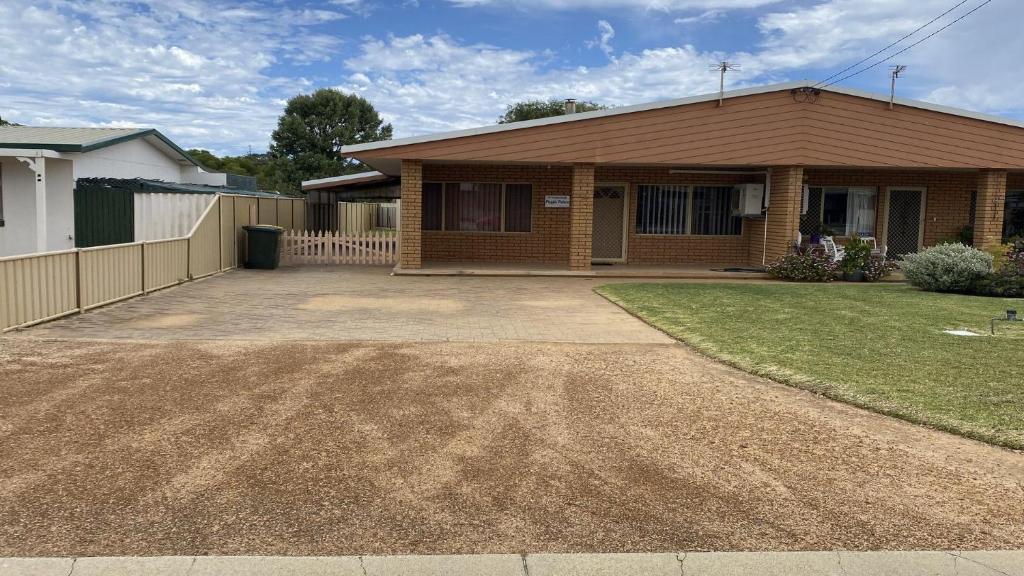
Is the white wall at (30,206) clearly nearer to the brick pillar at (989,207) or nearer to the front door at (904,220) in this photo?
the front door at (904,220)

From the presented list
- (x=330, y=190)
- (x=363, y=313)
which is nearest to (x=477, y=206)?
(x=363, y=313)

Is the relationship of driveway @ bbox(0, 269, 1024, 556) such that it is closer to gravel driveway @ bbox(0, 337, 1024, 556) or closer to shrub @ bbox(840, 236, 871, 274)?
gravel driveway @ bbox(0, 337, 1024, 556)

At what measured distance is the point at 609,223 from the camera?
19516mm

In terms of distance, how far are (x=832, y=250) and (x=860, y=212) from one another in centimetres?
298

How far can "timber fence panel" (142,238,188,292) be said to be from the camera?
40.3ft

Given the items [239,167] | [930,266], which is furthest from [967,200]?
[239,167]

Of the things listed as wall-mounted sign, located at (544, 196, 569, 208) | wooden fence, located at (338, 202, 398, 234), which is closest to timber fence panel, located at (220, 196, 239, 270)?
wooden fence, located at (338, 202, 398, 234)

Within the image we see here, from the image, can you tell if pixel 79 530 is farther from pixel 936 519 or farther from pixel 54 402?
pixel 936 519

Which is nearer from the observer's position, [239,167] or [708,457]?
[708,457]

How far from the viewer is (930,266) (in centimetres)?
1448

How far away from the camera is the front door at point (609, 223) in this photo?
A: 19.3 metres

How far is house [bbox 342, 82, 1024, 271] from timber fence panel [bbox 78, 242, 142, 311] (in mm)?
5356

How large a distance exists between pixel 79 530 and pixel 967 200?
69.2 feet

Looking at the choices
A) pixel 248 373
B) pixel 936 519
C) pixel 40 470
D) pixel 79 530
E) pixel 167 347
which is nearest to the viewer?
pixel 79 530
